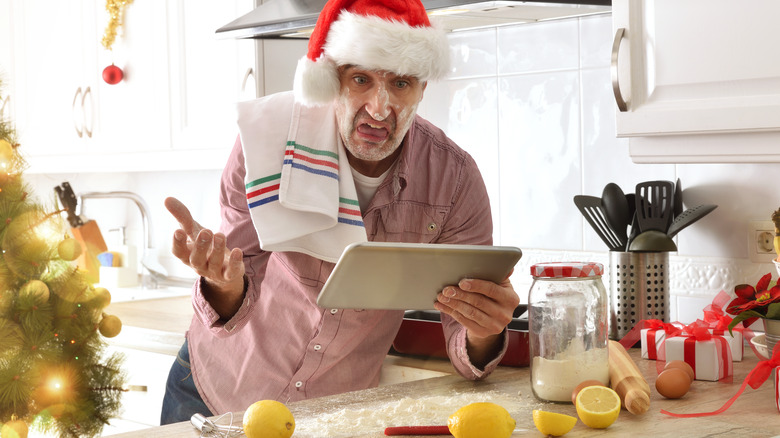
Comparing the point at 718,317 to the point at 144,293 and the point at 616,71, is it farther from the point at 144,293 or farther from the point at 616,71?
the point at 144,293

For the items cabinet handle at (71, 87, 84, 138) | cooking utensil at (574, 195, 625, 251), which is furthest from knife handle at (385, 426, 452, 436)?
cabinet handle at (71, 87, 84, 138)

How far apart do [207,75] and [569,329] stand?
1545 millimetres

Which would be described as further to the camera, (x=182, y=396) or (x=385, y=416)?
(x=182, y=396)

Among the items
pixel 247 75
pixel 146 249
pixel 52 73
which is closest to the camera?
pixel 247 75

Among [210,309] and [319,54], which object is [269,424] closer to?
[210,309]

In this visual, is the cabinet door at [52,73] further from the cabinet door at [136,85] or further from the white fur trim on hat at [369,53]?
the white fur trim on hat at [369,53]

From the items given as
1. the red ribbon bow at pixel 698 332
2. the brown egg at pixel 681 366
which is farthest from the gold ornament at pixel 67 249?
the red ribbon bow at pixel 698 332

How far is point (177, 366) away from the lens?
71.6 inches

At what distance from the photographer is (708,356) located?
1.46 metres

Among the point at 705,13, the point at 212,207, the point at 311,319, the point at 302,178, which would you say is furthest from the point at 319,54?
the point at 212,207


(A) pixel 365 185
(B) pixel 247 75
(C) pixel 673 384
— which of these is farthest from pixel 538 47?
(C) pixel 673 384

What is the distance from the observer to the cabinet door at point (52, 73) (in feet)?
9.37

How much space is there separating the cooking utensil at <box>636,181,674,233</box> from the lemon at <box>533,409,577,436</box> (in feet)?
2.64

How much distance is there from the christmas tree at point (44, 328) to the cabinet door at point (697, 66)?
0.99 metres
